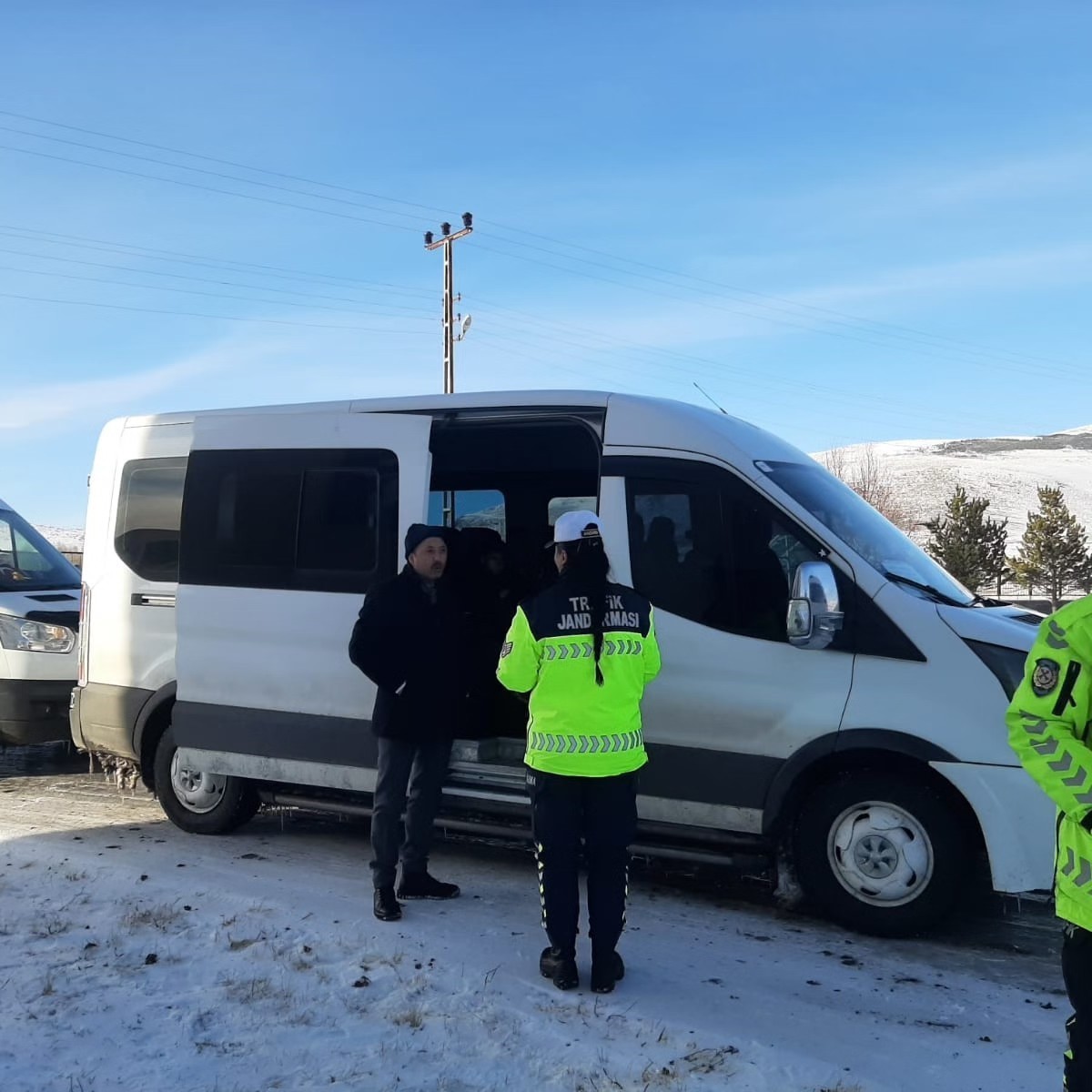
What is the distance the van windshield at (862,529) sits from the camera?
532 centimetres

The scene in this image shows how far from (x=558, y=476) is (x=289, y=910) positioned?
126 inches

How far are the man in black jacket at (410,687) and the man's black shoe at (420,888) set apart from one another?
0.16 meters

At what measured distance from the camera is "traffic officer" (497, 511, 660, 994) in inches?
170

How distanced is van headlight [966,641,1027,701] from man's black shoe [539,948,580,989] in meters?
2.15

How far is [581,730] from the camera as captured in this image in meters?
4.30

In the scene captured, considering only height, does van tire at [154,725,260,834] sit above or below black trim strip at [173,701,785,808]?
below

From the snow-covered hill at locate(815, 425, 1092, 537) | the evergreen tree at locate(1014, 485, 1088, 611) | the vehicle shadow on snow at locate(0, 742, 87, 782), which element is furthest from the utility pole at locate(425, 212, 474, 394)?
the snow-covered hill at locate(815, 425, 1092, 537)

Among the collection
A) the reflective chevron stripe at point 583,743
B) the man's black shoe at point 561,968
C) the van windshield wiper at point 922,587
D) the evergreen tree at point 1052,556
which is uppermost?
the evergreen tree at point 1052,556

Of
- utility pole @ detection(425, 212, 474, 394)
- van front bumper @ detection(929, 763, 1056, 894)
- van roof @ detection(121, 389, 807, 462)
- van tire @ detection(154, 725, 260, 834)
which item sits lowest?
van tire @ detection(154, 725, 260, 834)

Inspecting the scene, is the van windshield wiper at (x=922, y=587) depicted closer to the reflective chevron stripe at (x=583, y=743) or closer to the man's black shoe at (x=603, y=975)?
the reflective chevron stripe at (x=583, y=743)

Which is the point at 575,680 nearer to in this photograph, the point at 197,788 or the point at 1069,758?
the point at 1069,758

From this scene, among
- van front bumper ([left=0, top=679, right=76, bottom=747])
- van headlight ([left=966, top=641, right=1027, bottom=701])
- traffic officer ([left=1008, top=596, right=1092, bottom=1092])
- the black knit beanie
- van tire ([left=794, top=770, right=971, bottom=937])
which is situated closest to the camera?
traffic officer ([left=1008, top=596, right=1092, bottom=1092])

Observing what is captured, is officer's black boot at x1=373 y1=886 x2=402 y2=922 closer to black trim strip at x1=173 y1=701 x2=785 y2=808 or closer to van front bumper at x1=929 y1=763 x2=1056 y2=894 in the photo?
black trim strip at x1=173 y1=701 x2=785 y2=808

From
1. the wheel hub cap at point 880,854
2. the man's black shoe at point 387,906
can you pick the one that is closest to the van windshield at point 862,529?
the wheel hub cap at point 880,854
